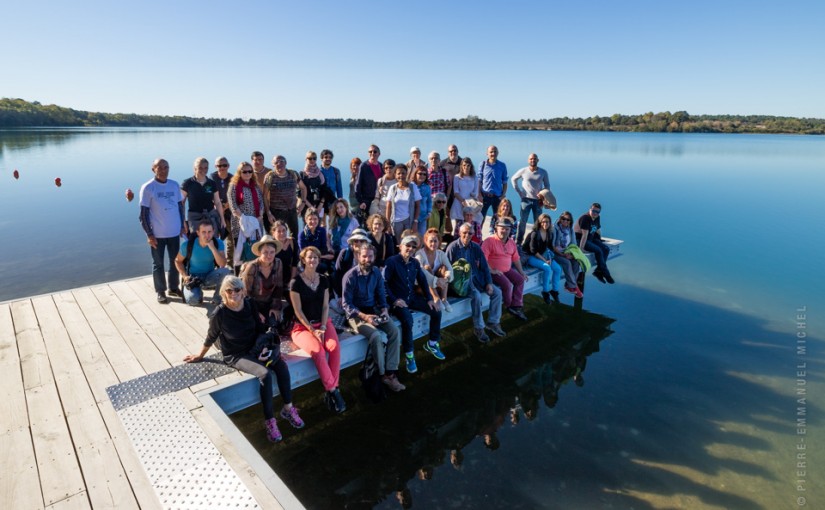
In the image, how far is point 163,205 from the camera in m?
6.33

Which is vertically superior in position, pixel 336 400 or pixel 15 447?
pixel 15 447

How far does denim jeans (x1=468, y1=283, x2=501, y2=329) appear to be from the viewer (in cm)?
695

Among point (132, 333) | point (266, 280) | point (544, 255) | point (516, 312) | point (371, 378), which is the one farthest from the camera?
point (544, 255)

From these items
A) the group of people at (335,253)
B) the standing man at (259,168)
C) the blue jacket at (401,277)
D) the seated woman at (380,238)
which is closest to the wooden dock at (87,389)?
the group of people at (335,253)

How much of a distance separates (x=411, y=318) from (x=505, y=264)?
211 cm

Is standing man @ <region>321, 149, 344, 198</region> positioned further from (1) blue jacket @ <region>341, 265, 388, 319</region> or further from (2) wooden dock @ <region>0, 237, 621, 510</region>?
(2) wooden dock @ <region>0, 237, 621, 510</region>

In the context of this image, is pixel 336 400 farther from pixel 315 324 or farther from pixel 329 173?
pixel 329 173

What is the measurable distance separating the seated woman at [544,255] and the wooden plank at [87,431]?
667 centimetres

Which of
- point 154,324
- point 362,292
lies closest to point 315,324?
point 362,292

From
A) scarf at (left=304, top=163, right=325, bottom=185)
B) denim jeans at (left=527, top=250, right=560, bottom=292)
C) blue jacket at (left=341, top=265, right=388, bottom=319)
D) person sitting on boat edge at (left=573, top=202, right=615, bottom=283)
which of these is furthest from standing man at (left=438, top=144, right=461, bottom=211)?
blue jacket at (left=341, top=265, right=388, bottom=319)

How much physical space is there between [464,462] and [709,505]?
2698mm

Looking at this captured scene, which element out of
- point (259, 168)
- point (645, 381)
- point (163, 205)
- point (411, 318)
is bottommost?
point (645, 381)

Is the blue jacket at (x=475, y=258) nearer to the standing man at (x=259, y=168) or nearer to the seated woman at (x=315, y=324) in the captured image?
the seated woman at (x=315, y=324)

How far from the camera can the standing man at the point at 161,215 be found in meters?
6.20
